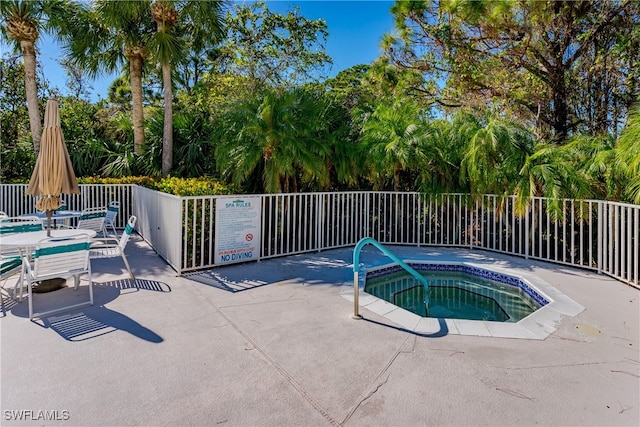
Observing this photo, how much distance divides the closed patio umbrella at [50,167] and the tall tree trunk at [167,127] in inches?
236

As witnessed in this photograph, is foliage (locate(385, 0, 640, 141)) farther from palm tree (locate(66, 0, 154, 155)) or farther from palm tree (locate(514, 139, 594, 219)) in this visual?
palm tree (locate(66, 0, 154, 155))

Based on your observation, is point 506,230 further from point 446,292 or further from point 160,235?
point 160,235

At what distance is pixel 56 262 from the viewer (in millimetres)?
4125

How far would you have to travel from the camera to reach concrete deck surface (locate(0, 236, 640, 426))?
8.14ft

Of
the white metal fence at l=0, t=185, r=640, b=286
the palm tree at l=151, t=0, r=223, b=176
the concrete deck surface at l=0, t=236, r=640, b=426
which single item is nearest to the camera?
the concrete deck surface at l=0, t=236, r=640, b=426

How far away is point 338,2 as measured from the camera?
1176cm

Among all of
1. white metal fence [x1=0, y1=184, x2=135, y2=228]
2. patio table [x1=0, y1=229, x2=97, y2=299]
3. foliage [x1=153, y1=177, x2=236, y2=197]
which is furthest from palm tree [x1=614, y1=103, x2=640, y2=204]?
white metal fence [x1=0, y1=184, x2=135, y2=228]

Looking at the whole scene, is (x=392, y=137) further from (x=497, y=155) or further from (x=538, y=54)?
(x=538, y=54)

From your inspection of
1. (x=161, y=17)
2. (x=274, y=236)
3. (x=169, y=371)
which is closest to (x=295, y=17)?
(x=161, y=17)

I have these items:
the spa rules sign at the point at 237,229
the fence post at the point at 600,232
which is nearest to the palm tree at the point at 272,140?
the spa rules sign at the point at 237,229

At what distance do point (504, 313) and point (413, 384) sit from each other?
300 centimetres

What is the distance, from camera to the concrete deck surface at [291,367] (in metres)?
2.48

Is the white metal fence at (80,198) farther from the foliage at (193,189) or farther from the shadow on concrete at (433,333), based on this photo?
the shadow on concrete at (433,333)

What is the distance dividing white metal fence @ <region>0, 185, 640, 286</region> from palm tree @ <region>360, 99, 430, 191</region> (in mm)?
876
